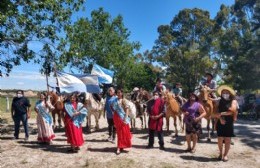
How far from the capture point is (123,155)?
11.8 meters

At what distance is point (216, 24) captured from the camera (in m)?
53.8

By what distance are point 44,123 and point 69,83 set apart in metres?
1.95

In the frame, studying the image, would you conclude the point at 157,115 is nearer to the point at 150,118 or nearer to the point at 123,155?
the point at 150,118

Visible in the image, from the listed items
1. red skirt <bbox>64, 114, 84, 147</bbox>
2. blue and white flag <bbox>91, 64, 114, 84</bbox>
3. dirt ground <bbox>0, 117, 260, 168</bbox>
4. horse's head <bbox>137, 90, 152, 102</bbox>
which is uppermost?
blue and white flag <bbox>91, 64, 114, 84</bbox>

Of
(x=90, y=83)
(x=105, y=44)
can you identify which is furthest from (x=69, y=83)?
(x=105, y=44)

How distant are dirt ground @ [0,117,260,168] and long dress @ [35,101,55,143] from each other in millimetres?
330

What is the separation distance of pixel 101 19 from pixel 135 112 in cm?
2615

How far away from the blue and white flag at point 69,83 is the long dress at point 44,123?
3.85ft

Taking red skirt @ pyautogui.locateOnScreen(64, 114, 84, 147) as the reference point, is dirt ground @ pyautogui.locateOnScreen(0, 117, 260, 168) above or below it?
below

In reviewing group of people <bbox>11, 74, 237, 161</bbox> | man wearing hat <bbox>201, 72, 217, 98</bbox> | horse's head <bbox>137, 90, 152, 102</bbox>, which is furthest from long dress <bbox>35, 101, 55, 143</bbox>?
man wearing hat <bbox>201, 72, 217, 98</bbox>

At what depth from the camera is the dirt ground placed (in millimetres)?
10984

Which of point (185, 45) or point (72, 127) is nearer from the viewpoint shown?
point (72, 127)

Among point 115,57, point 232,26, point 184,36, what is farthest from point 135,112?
point 184,36

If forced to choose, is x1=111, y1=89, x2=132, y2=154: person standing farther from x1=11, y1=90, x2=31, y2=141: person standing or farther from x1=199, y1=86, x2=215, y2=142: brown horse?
x1=11, y1=90, x2=31, y2=141: person standing
